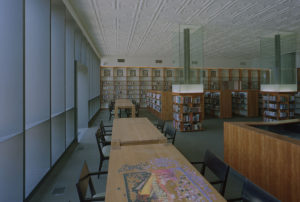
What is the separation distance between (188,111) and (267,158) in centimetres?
387

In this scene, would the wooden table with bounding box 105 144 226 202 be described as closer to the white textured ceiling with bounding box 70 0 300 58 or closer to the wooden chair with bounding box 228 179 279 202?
the wooden chair with bounding box 228 179 279 202

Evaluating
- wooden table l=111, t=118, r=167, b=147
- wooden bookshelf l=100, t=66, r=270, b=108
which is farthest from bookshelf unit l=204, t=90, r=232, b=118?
wooden table l=111, t=118, r=167, b=147

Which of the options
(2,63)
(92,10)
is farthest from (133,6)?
(2,63)

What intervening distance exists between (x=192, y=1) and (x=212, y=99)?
636 centimetres

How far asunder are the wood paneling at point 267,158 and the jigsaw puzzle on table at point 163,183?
144cm

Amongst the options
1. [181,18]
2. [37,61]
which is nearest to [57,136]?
[37,61]

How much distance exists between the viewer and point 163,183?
1.50m

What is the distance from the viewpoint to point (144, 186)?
145 cm

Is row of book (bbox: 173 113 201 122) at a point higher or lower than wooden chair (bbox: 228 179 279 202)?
higher

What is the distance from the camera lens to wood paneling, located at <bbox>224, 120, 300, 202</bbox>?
2.16 metres

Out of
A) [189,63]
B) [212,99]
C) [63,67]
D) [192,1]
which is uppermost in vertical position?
[192,1]

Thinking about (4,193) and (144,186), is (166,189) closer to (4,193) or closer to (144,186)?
(144,186)

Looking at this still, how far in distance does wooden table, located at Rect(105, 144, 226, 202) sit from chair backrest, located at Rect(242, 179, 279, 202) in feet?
1.07

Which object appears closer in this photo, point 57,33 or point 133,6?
point 57,33
